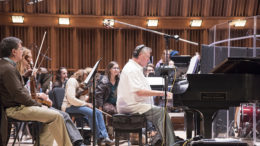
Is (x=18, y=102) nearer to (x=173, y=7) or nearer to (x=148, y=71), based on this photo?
(x=148, y=71)

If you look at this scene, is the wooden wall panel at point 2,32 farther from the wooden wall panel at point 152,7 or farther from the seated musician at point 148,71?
the seated musician at point 148,71

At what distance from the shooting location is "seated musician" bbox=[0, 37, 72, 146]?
4.21 meters

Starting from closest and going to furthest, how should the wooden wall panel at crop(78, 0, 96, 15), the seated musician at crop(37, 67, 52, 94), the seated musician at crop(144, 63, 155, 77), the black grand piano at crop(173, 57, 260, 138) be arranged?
the black grand piano at crop(173, 57, 260, 138), the seated musician at crop(144, 63, 155, 77), the seated musician at crop(37, 67, 52, 94), the wooden wall panel at crop(78, 0, 96, 15)

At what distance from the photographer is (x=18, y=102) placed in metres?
4.27

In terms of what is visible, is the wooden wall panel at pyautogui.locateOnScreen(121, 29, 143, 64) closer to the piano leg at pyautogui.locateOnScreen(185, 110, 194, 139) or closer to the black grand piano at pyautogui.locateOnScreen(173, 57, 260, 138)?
the piano leg at pyautogui.locateOnScreen(185, 110, 194, 139)

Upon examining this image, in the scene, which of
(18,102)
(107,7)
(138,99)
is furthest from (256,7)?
(18,102)

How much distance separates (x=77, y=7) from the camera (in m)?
10.6

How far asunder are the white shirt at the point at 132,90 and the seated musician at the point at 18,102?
2.97ft

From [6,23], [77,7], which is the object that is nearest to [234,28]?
[77,7]

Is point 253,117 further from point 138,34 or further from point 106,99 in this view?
point 138,34

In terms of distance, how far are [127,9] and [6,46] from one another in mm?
6676

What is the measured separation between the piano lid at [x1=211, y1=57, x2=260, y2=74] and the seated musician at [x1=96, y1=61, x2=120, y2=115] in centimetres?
264

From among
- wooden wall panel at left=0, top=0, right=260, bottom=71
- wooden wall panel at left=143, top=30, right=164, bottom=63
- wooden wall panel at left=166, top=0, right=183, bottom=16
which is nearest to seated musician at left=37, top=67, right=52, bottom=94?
wooden wall panel at left=0, top=0, right=260, bottom=71

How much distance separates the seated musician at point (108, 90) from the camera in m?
6.02
